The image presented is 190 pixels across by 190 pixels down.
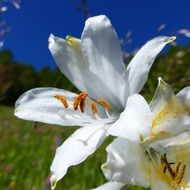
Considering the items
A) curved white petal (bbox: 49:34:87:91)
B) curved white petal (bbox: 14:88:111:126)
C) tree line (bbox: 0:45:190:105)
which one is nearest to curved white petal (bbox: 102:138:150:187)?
curved white petal (bbox: 14:88:111:126)

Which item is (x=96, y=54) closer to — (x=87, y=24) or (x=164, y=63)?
(x=87, y=24)

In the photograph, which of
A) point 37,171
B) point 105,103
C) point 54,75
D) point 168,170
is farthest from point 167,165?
point 37,171

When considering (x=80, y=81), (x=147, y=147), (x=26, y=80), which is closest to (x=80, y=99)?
(x=80, y=81)

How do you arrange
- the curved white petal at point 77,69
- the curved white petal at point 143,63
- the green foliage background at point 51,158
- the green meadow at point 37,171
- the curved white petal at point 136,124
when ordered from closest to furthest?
1. the curved white petal at point 136,124
2. the curved white petal at point 143,63
3. the curved white petal at point 77,69
4. the green foliage background at point 51,158
5. the green meadow at point 37,171

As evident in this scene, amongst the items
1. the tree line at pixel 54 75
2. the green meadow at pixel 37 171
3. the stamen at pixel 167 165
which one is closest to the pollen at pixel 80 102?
the stamen at pixel 167 165

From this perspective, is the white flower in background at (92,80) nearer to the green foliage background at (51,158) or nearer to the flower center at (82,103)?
the flower center at (82,103)

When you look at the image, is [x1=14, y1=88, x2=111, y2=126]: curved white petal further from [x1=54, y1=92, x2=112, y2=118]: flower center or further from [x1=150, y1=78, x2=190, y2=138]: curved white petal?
[x1=150, y1=78, x2=190, y2=138]: curved white petal

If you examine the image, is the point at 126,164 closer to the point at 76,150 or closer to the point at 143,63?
the point at 76,150
